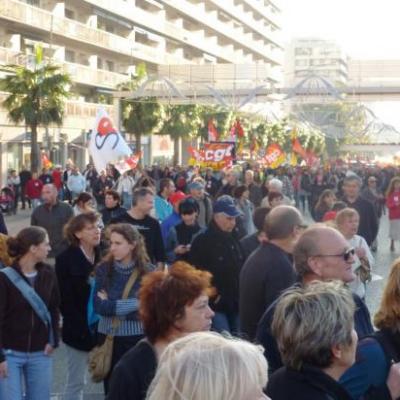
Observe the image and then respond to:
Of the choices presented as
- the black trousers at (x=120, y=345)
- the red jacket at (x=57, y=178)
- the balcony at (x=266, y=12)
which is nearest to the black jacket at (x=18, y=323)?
the black trousers at (x=120, y=345)

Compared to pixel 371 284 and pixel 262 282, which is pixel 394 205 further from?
pixel 262 282

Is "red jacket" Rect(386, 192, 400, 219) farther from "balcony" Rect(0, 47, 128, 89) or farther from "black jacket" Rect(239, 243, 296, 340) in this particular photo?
"balcony" Rect(0, 47, 128, 89)

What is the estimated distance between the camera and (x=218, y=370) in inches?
89.9

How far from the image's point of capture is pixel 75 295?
20.8ft

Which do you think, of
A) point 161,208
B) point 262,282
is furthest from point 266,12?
point 262,282

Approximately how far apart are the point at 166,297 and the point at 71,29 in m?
45.5

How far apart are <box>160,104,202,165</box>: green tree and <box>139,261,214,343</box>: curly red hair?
46221 mm

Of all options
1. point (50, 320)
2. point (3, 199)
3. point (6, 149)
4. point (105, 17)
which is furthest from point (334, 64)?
point (50, 320)

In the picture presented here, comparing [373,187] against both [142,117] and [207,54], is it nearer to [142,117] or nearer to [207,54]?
[142,117]

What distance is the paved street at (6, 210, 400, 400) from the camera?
7418 millimetres

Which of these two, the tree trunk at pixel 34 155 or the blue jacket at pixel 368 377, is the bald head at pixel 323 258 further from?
the tree trunk at pixel 34 155

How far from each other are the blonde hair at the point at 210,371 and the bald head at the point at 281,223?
3092 millimetres

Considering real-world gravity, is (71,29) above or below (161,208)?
above

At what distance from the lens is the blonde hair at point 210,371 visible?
2.27 meters
